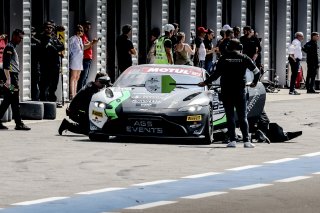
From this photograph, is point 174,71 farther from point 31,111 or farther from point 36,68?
point 36,68

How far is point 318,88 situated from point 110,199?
108ft

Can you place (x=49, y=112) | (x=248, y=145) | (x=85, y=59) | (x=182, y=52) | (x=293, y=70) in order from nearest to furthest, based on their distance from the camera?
(x=248, y=145) → (x=49, y=112) → (x=182, y=52) → (x=85, y=59) → (x=293, y=70)

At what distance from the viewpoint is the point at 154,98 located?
22.0 m

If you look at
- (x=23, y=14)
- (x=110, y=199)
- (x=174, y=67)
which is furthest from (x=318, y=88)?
(x=110, y=199)

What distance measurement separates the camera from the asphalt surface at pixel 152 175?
13.7 meters

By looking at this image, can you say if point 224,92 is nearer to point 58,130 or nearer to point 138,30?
point 58,130

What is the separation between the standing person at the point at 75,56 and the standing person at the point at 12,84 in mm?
8104

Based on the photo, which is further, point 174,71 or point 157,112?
point 174,71

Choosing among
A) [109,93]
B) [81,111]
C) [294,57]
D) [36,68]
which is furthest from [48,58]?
[294,57]

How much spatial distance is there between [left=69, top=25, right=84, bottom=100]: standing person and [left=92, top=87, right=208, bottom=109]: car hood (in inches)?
422

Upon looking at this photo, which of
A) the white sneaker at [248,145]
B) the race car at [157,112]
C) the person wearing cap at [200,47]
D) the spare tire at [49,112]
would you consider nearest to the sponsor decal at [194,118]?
the race car at [157,112]

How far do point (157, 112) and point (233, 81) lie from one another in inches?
46.9

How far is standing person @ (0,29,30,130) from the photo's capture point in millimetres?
24344

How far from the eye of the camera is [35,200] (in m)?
13.9
